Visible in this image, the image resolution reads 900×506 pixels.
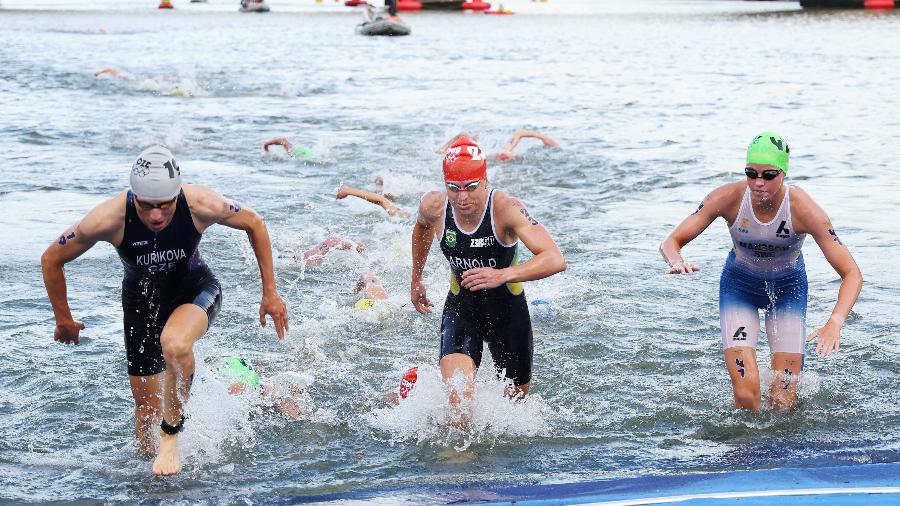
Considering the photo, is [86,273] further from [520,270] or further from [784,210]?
[784,210]

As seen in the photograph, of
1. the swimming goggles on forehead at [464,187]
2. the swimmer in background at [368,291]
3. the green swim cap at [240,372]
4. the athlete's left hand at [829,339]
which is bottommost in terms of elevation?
the swimmer in background at [368,291]

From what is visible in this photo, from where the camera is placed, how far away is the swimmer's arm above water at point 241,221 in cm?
703

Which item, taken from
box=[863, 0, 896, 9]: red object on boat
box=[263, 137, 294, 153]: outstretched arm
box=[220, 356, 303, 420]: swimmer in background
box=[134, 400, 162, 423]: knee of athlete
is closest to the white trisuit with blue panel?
box=[220, 356, 303, 420]: swimmer in background

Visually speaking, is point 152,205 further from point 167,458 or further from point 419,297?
point 419,297

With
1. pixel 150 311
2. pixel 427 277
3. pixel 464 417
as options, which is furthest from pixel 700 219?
pixel 427 277

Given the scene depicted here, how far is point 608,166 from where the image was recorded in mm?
19484

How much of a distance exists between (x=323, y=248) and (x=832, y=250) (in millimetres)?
7243

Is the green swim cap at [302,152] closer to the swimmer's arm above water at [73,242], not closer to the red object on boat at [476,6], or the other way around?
the swimmer's arm above water at [73,242]

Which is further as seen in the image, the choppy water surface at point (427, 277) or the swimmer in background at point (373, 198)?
the swimmer in background at point (373, 198)

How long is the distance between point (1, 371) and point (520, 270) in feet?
16.7

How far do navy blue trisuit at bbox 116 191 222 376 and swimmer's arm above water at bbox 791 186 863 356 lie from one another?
3.84 metres

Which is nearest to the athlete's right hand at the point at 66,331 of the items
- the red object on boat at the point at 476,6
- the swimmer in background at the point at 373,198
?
the swimmer in background at the point at 373,198

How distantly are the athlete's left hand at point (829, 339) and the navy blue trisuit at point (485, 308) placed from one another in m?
1.92

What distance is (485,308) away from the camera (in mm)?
7637
